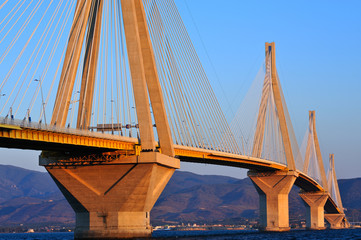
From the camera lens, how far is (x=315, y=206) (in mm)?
130875

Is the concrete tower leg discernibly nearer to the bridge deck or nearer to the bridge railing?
the bridge deck

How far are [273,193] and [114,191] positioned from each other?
44.7m

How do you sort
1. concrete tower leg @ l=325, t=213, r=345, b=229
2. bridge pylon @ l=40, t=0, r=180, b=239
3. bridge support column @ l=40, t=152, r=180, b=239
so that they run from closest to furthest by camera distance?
bridge pylon @ l=40, t=0, r=180, b=239 → bridge support column @ l=40, t=152, r=180, b=239 → concrete tower leg @ l=325, t=213, r=345, b=229

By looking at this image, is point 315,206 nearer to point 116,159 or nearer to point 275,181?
point 275,181

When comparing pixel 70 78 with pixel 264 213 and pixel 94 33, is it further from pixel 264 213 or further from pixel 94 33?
pixel 264 213

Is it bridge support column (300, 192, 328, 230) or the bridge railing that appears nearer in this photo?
the bridge railing

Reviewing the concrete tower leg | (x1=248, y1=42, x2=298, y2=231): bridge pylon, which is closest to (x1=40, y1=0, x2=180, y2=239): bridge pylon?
(x1=248, y1=42, x2=298, y2=231): bridge pylon

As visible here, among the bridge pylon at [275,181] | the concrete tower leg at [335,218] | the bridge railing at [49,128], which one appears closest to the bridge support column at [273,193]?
the bridge pylon at [275,181]

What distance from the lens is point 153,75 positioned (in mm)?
52344

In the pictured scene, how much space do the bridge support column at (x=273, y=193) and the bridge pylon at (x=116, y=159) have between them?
131 feet

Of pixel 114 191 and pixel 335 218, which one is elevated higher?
pixel 335 218

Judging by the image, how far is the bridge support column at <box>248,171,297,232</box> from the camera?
93.9 metres

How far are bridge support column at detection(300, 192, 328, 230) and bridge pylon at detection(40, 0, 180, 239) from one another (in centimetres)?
7929

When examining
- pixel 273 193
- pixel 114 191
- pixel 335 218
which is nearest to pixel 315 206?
pixel 335 218
